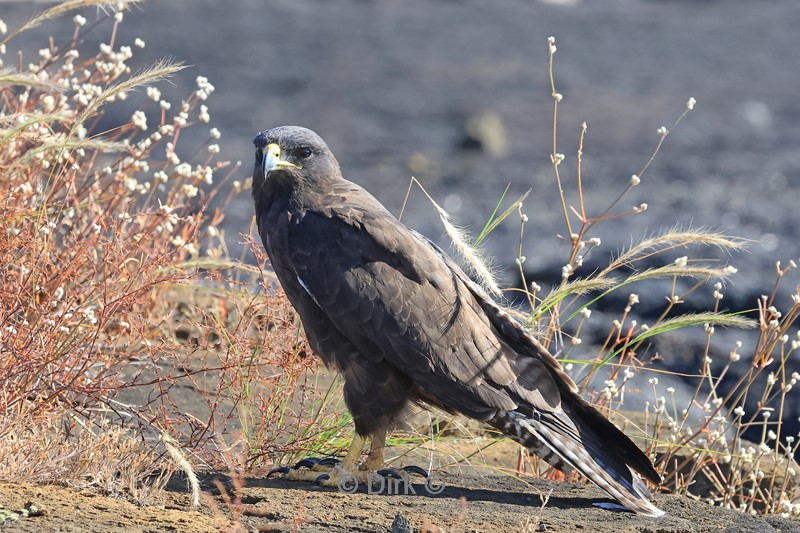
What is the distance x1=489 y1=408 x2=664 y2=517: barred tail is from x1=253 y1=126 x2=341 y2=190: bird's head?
119cm

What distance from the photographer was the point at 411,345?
4.02 m

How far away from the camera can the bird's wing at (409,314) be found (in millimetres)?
4023

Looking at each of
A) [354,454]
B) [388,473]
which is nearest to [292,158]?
[354,454]

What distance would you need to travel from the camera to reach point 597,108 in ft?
51.8

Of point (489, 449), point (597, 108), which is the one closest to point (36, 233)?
point (489, 449)

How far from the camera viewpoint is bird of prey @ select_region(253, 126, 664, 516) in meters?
4.03

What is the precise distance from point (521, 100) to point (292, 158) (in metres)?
12.4

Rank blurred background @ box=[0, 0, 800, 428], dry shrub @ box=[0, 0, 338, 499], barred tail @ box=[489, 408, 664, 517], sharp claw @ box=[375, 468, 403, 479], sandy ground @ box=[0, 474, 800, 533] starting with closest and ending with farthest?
1. sandy ground @ box=[0, 474, 800, 533]
2. dry shrub @ box=[0, 0, 338, 499]
3. barred tail @ box=[489, 408, 664, 517]
4. sharp claw @ box=[375, 468, 403, 479]
5. blurred background @ box=[0, 0, 800, 428]

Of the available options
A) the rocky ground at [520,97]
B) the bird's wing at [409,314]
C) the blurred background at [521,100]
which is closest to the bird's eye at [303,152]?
the bird's wing at [409,314]

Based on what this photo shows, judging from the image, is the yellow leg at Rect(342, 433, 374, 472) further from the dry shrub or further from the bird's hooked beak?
the bird's hooked beak

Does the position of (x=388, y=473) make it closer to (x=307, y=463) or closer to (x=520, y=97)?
(x=307, y=463)

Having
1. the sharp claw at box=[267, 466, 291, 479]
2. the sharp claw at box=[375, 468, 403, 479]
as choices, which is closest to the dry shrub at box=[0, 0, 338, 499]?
the sharp claw at box=[267, 466, 291, 479]

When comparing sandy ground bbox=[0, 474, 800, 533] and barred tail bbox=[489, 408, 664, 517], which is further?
barred tail bbox=[489, 408, 664, 517]

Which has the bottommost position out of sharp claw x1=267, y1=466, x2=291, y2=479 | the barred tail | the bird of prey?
sharp claw x1=267, y1=466, x2=291, y2=479
